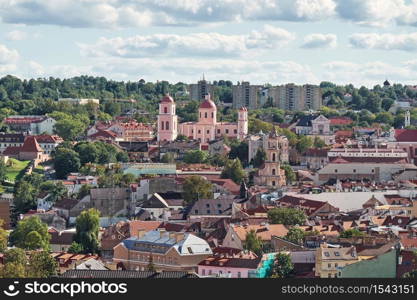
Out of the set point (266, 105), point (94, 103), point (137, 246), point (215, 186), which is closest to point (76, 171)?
point (215, 186)

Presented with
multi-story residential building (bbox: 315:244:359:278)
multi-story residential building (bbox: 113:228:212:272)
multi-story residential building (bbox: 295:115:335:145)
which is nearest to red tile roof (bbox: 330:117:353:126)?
multi-story residential building (bbox: 295:115:335:145)

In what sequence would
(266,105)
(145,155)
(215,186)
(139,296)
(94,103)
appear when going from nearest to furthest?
(139,296), (215,186), (145,155), (94,103), (266,105)

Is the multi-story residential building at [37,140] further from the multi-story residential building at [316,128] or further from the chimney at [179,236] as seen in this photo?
the chimney at [179,236]

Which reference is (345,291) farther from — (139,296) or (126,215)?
(126,215)

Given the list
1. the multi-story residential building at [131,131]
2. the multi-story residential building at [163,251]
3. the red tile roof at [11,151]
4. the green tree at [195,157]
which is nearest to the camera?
the multi-story residential building at [163,251]

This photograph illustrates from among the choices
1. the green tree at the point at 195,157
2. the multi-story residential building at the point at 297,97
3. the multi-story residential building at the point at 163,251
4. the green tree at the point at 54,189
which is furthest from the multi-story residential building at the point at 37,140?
the multi-story residential building at the point at 163,251

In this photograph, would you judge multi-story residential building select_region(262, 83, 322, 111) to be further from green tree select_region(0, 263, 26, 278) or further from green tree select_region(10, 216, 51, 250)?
green tree select_region(0, 263, 26, 278)
